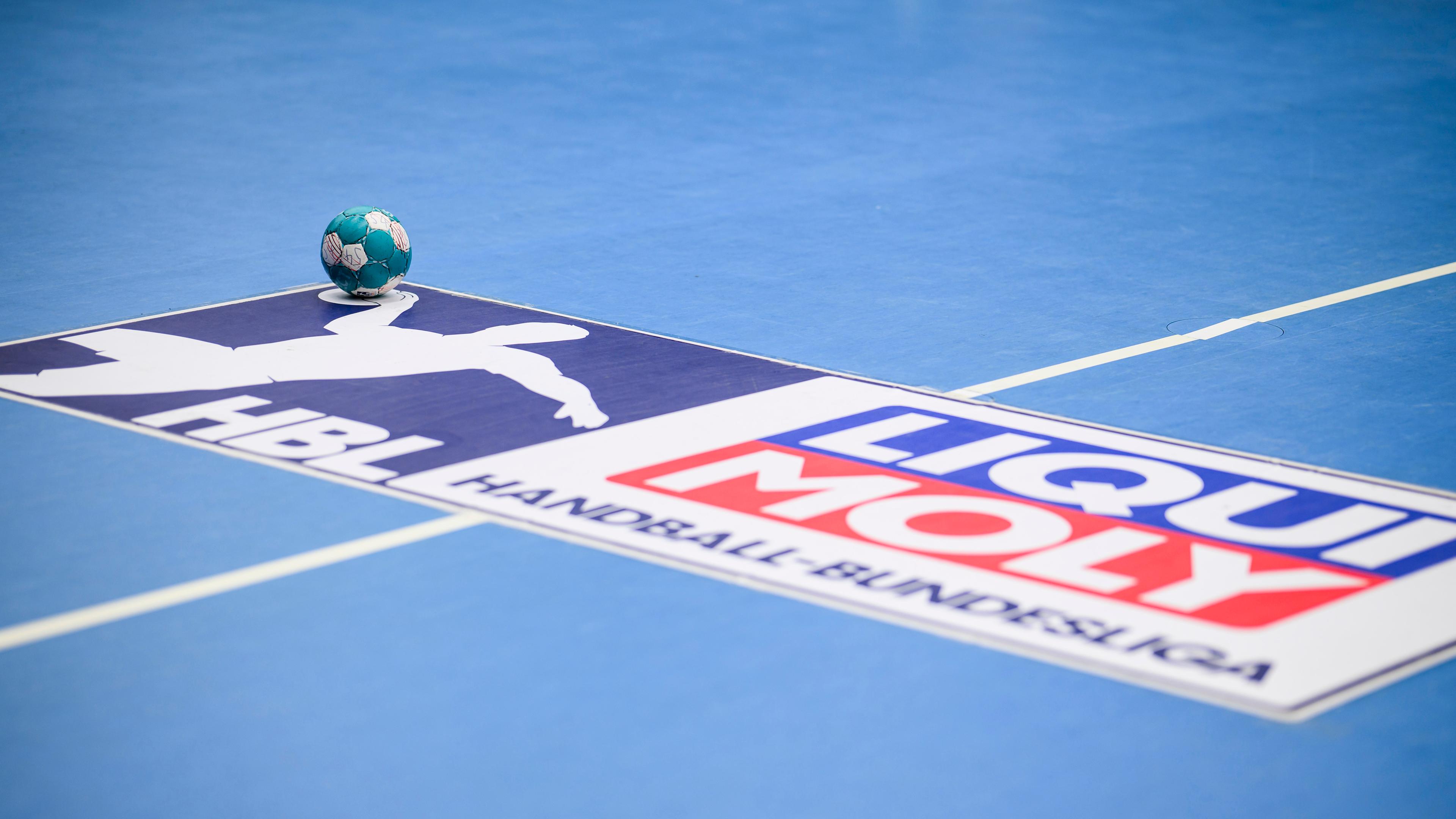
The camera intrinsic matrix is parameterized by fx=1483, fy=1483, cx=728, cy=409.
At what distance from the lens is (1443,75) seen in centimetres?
1457

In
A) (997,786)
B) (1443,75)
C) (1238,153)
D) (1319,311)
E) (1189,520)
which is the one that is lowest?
(997,786)

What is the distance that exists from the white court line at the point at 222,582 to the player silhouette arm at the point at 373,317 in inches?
100

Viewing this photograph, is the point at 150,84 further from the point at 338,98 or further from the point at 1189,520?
the point at 1189,520

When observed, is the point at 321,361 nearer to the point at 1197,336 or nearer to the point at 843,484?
the point at 843,484

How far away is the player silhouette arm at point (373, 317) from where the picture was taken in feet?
25.6

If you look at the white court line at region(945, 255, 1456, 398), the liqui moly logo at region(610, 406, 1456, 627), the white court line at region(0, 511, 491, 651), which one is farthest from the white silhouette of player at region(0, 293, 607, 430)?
the white court line at region(945, 255, 1456, 398)

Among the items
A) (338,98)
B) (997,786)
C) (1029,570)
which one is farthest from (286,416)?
(338,98)

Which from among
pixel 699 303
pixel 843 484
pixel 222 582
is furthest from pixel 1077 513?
pixel 699 303

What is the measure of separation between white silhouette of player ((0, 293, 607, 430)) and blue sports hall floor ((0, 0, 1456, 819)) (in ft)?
1.29

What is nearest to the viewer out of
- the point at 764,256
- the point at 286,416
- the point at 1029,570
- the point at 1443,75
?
the point at 1029,570

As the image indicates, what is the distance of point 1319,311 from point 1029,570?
4114 millimetres

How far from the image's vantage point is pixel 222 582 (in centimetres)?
506

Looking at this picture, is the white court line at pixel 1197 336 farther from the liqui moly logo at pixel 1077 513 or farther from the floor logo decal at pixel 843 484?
the liqui moly logo at pixel 1077 513

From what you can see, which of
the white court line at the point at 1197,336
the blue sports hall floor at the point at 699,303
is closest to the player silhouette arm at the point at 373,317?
the blue sports hall floor at the point at 699,303
